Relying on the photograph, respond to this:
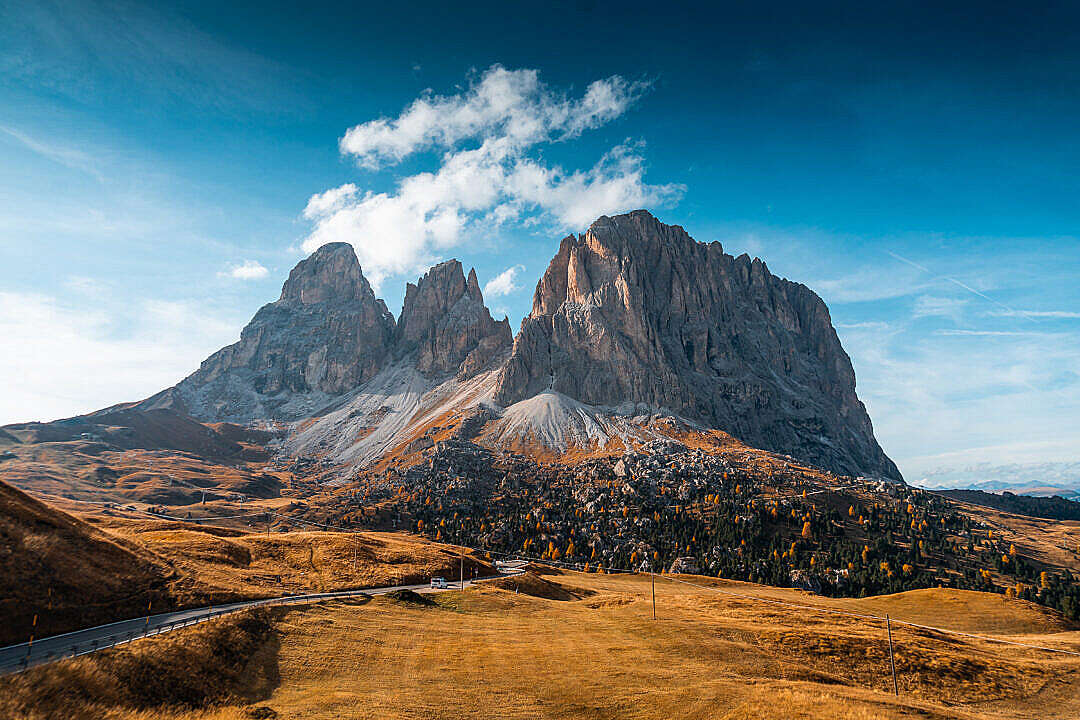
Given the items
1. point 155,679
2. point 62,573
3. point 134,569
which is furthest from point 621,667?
point 62,573

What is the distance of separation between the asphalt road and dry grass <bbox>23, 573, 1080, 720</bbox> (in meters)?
7.11

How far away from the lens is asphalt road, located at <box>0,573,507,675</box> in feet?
123

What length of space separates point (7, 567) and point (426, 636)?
1406 inches

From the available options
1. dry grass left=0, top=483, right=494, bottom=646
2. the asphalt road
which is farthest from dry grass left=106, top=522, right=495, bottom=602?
the asphalt road

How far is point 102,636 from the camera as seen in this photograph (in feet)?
147

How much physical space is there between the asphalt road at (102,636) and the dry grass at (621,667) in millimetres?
7110

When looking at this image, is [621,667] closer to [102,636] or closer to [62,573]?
[102,636]

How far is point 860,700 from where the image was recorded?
42.6 m

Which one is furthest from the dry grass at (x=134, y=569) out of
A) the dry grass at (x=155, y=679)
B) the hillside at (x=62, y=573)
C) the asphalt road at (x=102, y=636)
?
the dry grass at (x=155, y=679)

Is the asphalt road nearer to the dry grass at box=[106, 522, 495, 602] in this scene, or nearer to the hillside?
the hillside

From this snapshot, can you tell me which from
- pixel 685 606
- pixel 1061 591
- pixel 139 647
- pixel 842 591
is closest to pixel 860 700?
pixel 685 606

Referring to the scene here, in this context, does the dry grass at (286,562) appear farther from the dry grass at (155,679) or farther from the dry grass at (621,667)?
the dry grass at (155,679)

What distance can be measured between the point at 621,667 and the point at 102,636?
4204 cm

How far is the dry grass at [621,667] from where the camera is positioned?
Result: 39312 millimetres
